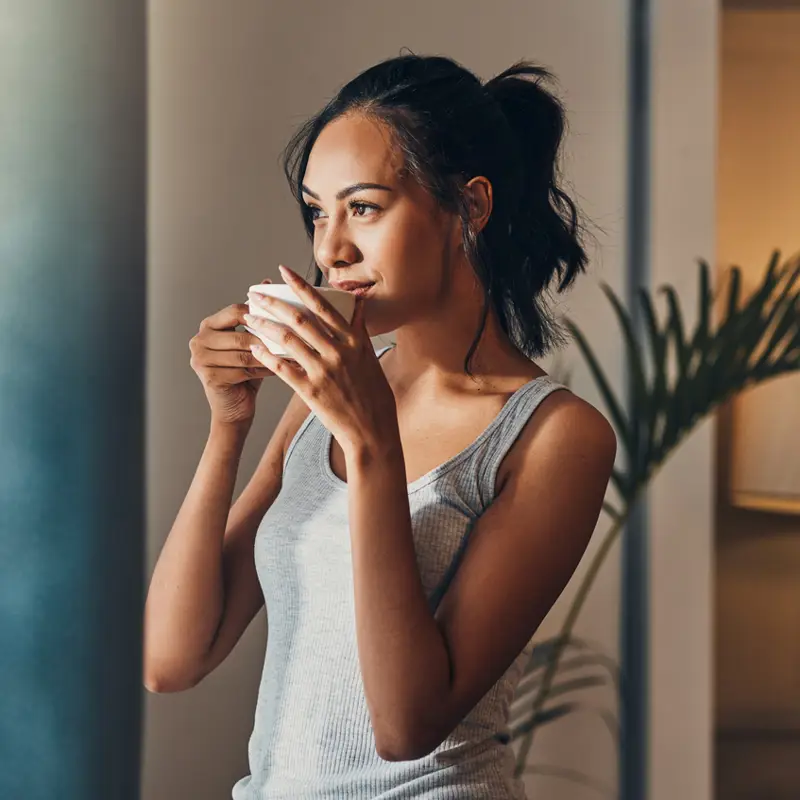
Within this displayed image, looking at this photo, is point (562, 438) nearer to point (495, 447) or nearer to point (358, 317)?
point (495, 447)

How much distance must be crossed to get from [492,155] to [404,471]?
28 centimetres

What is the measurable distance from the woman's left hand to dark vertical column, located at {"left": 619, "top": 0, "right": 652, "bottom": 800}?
3.05ft

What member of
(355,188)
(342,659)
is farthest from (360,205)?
(342,659)

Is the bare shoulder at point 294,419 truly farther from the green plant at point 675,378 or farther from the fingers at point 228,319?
the green plant at point 675,378

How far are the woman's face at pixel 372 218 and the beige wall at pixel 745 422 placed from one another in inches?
39.2

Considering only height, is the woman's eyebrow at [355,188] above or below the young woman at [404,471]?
above

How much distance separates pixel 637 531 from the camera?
1579mm

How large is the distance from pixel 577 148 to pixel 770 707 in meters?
0.98

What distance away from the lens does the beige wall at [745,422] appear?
1611 mm

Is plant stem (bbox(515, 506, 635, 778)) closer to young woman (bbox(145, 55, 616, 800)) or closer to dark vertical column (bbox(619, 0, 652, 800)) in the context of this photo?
dark vertical column (bbox(619, 0, 652, 800))

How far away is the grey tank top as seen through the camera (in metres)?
0.71

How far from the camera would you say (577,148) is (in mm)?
1516

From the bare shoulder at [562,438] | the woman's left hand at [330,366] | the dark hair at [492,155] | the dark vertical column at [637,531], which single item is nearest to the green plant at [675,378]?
the dark vertical column at [637,531]

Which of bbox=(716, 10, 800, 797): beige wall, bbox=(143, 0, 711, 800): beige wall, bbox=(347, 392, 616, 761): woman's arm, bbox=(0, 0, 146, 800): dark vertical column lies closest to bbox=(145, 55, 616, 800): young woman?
bbox=(347, 392, 616, 761): woman's arm
